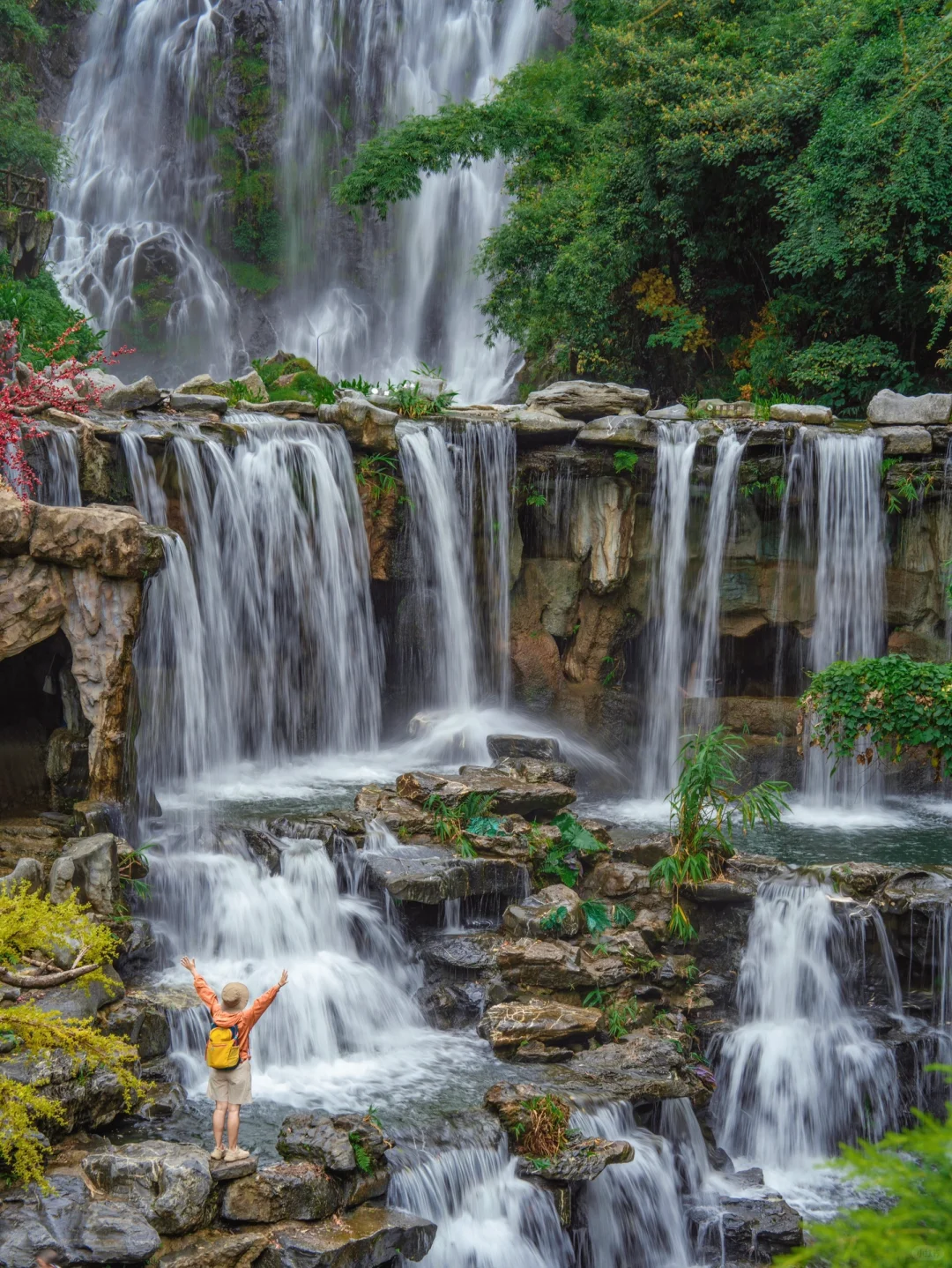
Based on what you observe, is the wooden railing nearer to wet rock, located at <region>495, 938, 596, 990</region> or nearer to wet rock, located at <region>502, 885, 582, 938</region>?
wet rock, located at <region>502, 885, 582, 938</region>

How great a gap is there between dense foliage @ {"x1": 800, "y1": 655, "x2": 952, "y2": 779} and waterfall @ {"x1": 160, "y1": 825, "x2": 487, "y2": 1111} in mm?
4952

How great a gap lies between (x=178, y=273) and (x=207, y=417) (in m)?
16.0

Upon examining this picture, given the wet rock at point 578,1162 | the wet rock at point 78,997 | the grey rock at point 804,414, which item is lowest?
the wet rock at point 578,1162

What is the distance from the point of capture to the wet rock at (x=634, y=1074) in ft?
27.0

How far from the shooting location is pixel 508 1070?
337 inches

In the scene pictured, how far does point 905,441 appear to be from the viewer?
15.6 m

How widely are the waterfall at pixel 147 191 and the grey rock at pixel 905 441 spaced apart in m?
17.2

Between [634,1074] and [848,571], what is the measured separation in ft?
31.1

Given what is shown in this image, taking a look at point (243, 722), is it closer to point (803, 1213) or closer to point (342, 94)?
point (803, 1213)

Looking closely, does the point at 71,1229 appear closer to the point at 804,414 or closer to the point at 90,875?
the point at 90,875

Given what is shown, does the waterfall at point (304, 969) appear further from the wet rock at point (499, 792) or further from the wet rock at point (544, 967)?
the wet rock at point (499, 792)

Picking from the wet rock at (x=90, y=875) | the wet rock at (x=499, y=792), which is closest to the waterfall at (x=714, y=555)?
the wet rock at (x=499, y=792)

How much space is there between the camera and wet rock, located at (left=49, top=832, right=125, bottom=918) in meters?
9.03

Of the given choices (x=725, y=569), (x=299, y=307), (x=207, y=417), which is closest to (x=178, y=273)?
(x=299, y=307)
